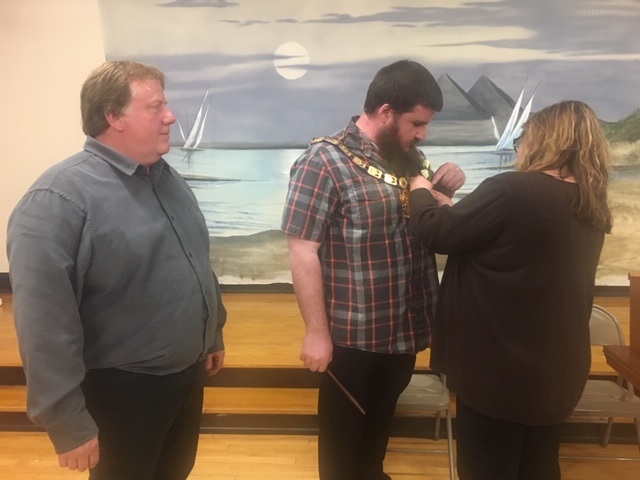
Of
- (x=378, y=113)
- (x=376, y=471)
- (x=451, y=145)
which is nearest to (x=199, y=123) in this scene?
(x=451, y=145)

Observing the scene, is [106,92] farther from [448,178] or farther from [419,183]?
[448,178]

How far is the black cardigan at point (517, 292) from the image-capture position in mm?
1090

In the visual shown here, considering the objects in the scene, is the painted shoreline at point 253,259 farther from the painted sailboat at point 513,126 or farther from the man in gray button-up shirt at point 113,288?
the man in gray button-up shirt at point 113,288

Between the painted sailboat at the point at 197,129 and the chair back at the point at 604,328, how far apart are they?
2.82m

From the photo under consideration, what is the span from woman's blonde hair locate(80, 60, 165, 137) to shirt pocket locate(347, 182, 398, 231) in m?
0.61

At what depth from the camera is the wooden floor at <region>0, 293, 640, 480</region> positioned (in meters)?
2.06

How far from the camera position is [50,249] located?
3.13 ft

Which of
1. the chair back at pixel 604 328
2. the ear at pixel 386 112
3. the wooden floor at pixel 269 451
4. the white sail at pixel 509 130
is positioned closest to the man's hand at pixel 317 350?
the ear at pixel 386 112

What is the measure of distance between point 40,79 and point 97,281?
3.32 m

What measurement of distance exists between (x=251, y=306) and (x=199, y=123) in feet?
4.68

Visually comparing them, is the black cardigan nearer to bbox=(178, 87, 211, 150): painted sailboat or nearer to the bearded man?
the bearded man

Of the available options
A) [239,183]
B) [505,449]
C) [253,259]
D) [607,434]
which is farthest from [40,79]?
[607,434]

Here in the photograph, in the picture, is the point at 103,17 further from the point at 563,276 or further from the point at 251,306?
the point at 563,276

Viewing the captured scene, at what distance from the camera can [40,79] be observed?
3.62 metres
